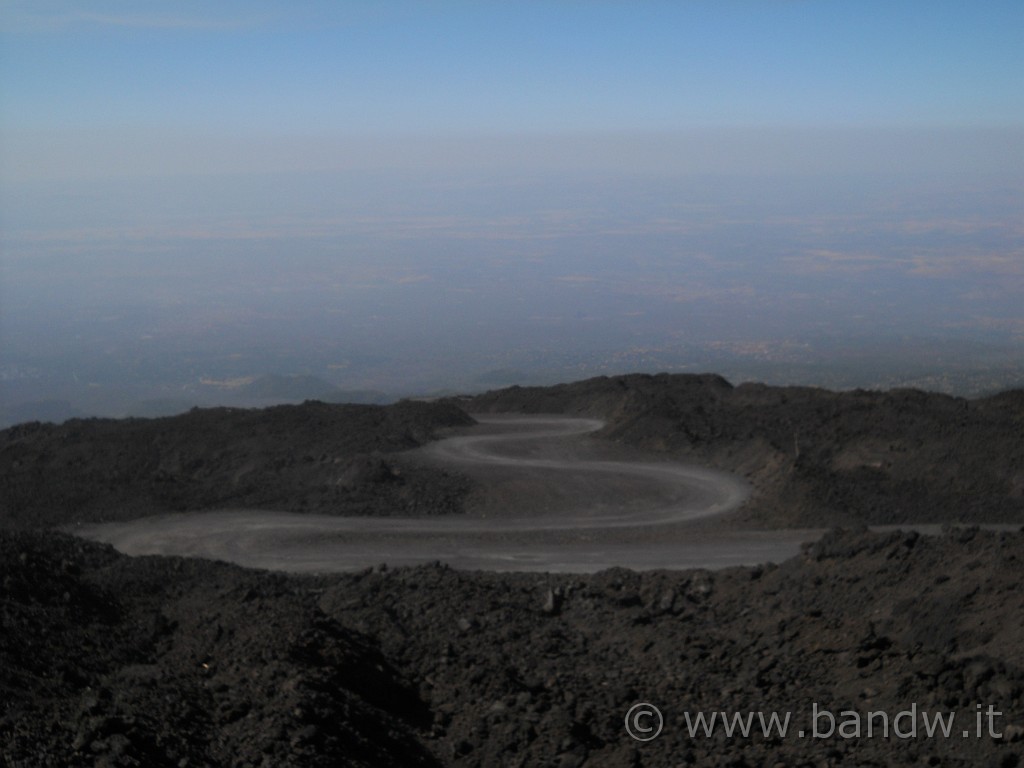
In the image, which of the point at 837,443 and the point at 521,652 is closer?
the point at 521,652

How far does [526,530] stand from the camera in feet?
75.1

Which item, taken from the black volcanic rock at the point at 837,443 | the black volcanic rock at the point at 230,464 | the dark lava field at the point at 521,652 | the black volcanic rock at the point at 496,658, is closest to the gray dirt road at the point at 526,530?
the black volcanic rock at the point at 230,464

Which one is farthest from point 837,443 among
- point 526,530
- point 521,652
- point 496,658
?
point 496,658

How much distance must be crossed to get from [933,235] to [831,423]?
185 metres

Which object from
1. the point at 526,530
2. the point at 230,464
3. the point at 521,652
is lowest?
the point at 521,652

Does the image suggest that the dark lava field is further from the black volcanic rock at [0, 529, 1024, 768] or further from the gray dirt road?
the gray dirt road

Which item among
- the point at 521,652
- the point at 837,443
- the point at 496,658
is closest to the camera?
the point at 496,658

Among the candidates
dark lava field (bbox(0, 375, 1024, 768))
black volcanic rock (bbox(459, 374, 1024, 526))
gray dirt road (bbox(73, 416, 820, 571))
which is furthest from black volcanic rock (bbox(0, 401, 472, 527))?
black volcanic rock (bbox(459, 374, 1024, 526))

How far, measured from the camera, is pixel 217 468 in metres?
27.9

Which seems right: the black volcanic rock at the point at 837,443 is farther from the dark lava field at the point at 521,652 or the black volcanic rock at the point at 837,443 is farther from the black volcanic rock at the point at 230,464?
the black volcanic rock at the point at 230,464

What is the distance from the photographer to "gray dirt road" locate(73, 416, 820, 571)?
20672 mm

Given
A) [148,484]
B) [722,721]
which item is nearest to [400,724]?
[722,721]

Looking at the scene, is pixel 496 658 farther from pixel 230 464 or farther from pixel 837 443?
pixel 837 443

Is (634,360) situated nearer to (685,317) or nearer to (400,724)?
(685,317)
